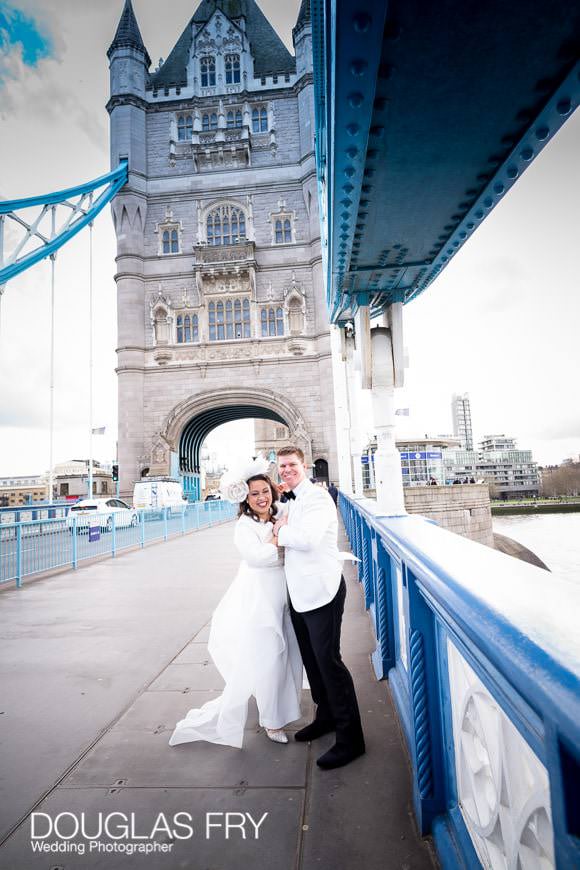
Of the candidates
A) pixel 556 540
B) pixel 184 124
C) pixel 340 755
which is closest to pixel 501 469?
pixel 556 540

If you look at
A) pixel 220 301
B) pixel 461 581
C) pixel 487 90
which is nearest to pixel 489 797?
pixel 461 581

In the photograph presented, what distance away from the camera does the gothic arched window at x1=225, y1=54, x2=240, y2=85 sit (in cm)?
3120

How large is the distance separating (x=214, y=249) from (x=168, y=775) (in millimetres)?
29028

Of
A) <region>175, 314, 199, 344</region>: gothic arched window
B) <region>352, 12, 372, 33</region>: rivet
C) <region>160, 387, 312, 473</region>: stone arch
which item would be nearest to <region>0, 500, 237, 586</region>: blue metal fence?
<region>352, 12, 372, 33</region>: rivet

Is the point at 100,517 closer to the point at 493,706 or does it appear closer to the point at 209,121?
the point at 493,706

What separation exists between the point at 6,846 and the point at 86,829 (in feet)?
0.96

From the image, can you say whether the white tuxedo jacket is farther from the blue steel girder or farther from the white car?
the white car

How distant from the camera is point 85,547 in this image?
31.6 ft

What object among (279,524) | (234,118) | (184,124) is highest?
(234,118)

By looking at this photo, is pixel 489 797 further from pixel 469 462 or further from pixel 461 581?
pixel 469 462

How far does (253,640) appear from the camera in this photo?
2.75m

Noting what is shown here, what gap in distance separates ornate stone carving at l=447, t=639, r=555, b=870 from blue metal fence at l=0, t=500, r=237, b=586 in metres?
7.01

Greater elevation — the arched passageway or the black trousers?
the arched passageway

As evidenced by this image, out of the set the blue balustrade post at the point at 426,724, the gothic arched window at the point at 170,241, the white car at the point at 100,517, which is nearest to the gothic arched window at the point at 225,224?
the gothic arched window at the point at 170,241
